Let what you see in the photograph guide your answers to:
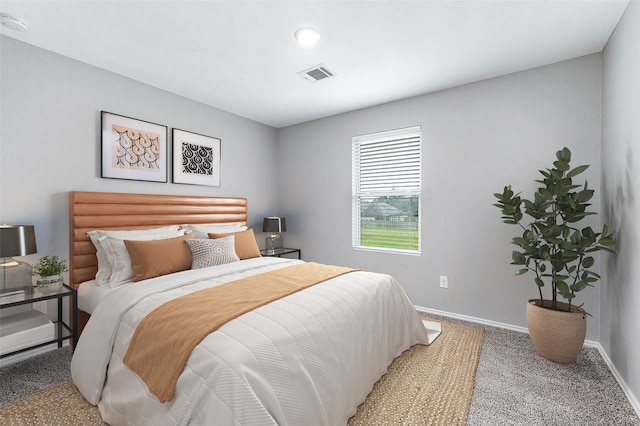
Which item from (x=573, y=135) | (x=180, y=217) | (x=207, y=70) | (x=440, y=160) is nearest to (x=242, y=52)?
(x=207, y=70)

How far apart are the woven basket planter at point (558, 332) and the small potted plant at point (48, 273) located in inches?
149

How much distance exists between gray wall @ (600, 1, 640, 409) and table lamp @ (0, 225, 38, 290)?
4.13 metres

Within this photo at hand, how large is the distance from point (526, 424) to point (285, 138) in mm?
4236

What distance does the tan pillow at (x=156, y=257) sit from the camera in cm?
240

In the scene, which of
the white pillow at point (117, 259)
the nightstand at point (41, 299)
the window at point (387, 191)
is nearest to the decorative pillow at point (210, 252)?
the white pillow at point (117, 259)

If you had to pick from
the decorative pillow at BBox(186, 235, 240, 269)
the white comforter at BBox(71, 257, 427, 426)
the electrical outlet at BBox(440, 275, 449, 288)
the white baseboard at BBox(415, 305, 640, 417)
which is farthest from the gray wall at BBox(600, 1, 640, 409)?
the decorative pillow at BBox(186, 235, 240, 269)

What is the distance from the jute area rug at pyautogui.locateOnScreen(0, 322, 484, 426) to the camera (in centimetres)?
167

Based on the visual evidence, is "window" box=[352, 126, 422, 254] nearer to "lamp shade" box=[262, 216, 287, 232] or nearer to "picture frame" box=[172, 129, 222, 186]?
"lamp shade" box=[262, 216, 287, 232]

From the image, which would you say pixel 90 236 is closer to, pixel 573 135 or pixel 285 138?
pixel 285 138

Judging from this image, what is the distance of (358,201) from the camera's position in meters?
4.04

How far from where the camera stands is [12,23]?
2.11 metres

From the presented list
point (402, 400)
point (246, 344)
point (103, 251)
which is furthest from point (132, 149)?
point (402, 400)

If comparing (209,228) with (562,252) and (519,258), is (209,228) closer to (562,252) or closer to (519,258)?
(519,258)

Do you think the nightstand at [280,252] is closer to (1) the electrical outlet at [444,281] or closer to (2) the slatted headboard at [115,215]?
(2) the slatted headboard at [115,215]
